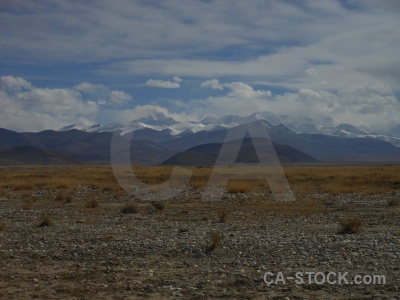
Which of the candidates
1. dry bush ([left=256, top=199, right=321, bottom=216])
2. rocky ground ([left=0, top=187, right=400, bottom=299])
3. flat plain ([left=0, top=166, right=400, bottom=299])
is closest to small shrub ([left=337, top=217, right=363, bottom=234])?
flat plain ([left=0, top=166, right=400, bottom=299])

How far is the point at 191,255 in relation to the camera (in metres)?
13.2

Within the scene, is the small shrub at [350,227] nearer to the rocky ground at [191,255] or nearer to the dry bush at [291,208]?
the rocky ground at [191,255]

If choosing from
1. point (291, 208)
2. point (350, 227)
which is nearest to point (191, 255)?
point (350, 227)

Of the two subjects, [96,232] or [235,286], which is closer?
[235,286]

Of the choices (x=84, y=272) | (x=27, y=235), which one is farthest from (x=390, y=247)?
(x=27, y=235)

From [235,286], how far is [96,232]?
8332mm

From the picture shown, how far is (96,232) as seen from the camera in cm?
1725

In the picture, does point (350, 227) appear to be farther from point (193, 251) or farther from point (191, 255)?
point (191, 255)

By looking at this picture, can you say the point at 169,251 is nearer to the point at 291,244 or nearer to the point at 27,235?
the point at 291,244

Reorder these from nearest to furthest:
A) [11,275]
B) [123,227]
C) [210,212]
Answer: [11,275], [123,227], [210,212]

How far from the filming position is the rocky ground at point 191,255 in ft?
32.6

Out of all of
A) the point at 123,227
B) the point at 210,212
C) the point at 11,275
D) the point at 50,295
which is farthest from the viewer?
the point at 210,212

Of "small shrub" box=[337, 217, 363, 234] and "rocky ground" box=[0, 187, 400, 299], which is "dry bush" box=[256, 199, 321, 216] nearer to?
"rocky ground" box=[0, 187, 400, 299]

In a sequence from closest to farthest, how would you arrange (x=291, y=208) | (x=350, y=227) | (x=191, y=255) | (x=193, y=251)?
1. (x=191, y=255)
2. (x=193, y=251)
3. (x=350, y=227)
4. (x=291, y=208)
